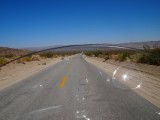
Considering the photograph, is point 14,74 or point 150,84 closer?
point 150,84

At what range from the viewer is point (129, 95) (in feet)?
23.9

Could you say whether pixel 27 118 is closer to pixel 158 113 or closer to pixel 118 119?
pixel 118 119

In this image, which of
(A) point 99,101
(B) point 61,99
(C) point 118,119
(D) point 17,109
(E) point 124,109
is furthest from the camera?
(B) point 61,99

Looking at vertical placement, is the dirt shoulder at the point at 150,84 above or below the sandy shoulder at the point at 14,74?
above

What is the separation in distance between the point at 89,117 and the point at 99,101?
5.44 ft

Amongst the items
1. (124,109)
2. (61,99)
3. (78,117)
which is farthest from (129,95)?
(78,117)

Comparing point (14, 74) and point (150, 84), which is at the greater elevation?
point (150, 84)

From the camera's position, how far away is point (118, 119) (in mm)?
4707

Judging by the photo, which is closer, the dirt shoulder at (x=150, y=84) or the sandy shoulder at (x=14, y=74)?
the dirt shoulder at (x=150, y=84)

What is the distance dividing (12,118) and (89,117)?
1971 millimetres

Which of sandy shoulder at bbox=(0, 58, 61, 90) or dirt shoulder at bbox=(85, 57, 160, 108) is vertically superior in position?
dirt shoulder at bbox=(85, 57, 160, 108)

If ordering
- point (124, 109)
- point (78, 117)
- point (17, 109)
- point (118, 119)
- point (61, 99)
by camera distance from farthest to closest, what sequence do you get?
point (61, 99), point (17, 109), point (124, 109), point (78, 117), point (118, 119)

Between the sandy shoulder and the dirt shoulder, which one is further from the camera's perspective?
the sandy shoulder

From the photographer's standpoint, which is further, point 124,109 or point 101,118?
point 124,109
